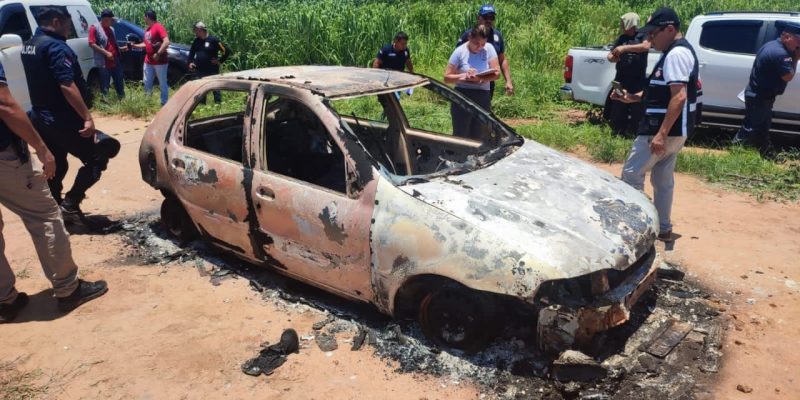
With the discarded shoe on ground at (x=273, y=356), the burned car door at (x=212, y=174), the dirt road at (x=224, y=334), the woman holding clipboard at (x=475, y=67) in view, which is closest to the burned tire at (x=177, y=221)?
the burned car door at (x=212, y=174)

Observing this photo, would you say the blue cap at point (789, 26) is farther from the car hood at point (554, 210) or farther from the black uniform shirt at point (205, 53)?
the black uniform shirt at point (205, 53)

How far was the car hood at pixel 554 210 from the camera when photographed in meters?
3.32

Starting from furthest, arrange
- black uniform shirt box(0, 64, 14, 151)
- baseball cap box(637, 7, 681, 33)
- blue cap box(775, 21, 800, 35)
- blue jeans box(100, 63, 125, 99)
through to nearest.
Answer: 1. blue jeans box(100, 63, 125, 99)
2. blue cap box(775, 21, 800, 35)
3. baseball cap box(637, 7, 681, 33)
4. black uniform shirt box(0, 64, 14, 151)

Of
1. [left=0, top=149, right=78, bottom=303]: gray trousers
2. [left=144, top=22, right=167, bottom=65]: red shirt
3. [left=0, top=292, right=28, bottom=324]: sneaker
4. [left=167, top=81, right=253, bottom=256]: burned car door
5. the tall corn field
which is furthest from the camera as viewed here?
the tall corn field

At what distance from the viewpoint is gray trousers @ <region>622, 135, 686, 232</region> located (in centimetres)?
513

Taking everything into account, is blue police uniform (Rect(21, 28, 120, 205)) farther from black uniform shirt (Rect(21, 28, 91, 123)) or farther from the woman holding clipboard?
the woman holding clipboard

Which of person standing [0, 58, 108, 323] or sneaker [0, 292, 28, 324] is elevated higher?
person standing [0, 58, 108, 323]

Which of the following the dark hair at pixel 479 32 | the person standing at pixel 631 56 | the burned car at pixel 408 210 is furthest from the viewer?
the person standing at pixel 631 56

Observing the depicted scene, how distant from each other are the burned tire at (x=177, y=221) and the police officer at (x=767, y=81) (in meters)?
6.79

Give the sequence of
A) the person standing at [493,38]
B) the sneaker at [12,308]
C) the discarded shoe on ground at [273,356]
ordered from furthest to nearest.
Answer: the person standing at [493,38] < the sneaker at [12,308] < the discarded shoe on ground at [273,356]

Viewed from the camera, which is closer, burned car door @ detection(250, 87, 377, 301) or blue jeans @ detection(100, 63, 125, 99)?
burned car door @ detection(250, 87, 377, 301)

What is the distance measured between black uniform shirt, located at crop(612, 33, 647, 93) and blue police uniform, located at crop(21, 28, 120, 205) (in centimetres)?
626

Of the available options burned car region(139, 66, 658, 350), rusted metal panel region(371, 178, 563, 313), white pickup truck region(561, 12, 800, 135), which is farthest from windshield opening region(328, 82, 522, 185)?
white pickup truck region(561, 12, 800, 135)

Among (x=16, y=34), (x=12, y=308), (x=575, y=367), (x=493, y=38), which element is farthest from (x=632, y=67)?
Result: (x=16, y=34)
